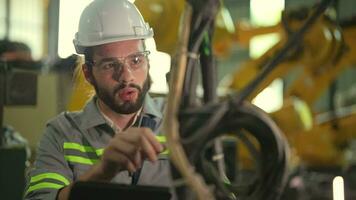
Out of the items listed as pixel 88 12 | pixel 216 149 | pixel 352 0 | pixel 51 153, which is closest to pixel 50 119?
pixel 51 153

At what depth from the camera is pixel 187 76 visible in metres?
0.80

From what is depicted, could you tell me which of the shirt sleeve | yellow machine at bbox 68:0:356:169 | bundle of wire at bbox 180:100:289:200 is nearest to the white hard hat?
the shirt sleeve

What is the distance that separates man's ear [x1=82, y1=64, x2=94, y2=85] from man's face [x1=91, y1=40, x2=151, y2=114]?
17mm

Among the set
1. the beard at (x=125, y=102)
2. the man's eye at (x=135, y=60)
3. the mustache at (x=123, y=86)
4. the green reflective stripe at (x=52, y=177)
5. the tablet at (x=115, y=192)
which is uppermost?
the man's eye at (x=135, y=60)

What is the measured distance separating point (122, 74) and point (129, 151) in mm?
135

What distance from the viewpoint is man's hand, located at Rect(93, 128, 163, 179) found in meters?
0.91

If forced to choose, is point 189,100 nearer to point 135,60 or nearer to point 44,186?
point 135,60

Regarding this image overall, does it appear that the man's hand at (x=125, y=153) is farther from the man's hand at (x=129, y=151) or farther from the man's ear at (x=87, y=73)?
the man's ear at (x=87, y=73)

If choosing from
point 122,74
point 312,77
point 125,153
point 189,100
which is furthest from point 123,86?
point 312,77

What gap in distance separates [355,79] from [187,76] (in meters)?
5.89

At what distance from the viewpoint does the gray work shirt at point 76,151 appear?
100cm

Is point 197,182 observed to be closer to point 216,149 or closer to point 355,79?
point 216,149

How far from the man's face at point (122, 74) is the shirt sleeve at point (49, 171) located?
0.11 metres

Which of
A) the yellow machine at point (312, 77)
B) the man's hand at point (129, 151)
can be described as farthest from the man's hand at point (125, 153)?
the yellow machine at point (312, 77)
